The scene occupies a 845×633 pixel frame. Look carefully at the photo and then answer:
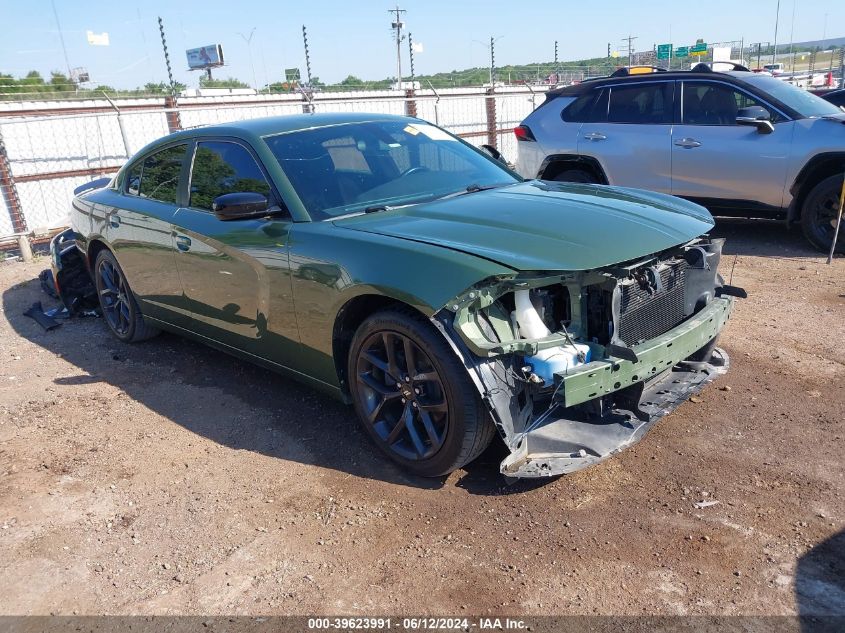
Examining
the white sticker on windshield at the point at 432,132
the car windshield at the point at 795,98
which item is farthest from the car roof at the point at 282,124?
the car windshield at the point at 795,98

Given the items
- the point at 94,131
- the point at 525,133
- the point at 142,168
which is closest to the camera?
the point at 142,168

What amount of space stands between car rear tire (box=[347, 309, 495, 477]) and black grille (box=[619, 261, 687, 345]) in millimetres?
821

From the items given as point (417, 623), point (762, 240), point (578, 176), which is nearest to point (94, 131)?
point (578, 176)

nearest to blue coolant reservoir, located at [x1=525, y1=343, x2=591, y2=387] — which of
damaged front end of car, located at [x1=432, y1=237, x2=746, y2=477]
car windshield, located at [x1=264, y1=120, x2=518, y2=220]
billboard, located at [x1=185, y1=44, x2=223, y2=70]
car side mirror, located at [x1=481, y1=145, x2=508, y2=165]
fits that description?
damaged front end of car, located at [x1=432, y1=237, x2=746, y2=477]

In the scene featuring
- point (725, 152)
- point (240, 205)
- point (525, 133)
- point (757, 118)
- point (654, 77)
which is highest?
point (654, 77)

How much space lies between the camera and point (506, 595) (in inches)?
109

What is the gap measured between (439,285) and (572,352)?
A: 675 millimetres

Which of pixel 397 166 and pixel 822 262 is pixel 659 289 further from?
pixel 822 262

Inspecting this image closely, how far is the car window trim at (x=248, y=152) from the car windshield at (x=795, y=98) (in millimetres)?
5919

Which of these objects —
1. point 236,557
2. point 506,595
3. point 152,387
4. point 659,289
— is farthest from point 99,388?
point 659,289

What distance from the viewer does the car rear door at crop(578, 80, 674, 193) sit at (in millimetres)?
Answer: 8117

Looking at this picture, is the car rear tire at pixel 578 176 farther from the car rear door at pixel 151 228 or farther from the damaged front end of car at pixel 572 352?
the damaged front end of car at pixel 572 352

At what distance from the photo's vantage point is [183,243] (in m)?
4.71

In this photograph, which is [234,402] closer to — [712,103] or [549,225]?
[549,225]
